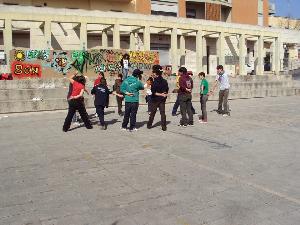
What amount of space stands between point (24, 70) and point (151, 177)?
1526 centimetres

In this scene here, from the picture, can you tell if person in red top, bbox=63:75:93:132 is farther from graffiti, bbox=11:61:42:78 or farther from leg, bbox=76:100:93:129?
graffiti, bbox=11:61:42:78

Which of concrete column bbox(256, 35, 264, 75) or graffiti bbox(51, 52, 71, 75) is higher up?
concrete column bbox(256, 35, 264, 75)

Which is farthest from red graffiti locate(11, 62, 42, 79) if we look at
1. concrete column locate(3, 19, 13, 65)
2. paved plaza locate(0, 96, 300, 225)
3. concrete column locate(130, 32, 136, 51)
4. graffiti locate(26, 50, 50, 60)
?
concrete column locate(130, 32, 136, 51)

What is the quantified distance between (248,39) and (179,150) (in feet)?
120

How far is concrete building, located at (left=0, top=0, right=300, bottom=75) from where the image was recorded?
25.4m

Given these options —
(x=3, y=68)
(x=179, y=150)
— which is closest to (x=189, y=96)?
(x=179, y=150)

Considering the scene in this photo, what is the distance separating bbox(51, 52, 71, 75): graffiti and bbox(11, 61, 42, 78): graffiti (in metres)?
1.05

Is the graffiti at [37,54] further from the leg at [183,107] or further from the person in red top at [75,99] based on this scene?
the leg at [183,107]

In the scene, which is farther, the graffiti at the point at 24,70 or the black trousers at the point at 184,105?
the graffiti at the point at 24,70

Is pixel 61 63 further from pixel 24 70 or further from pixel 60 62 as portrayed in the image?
pixel 24 70

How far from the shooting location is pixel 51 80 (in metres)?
17.7

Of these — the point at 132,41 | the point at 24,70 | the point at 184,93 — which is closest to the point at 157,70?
the point at 184,93

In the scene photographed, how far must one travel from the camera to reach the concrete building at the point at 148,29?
83.4ft

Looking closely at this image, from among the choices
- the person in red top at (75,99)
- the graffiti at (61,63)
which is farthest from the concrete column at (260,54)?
the person in red top at (75,99)
